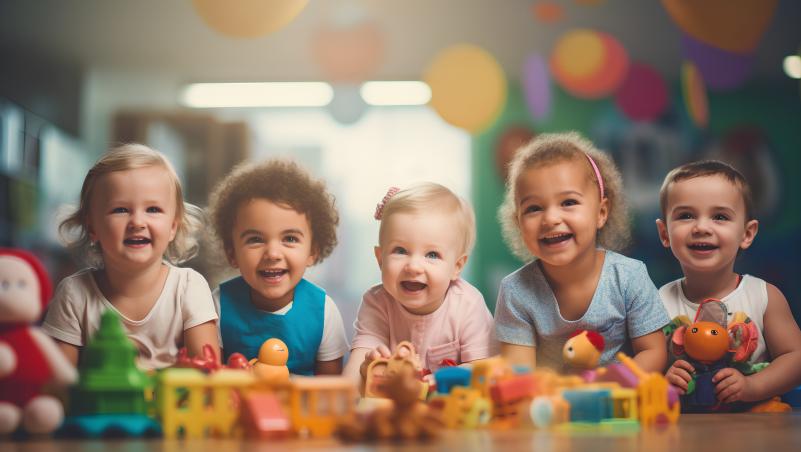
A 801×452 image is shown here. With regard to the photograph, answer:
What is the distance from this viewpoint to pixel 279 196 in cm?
136

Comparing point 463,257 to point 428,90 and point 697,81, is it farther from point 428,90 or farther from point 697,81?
point 697,81

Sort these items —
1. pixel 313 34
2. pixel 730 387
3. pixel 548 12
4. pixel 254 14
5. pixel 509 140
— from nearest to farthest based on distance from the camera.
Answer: pixel 730 387, pixel 254 14, pixel 548 12, pixel 313 34, pixel 509 140

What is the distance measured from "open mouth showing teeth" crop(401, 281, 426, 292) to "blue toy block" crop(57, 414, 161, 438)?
1.75ft

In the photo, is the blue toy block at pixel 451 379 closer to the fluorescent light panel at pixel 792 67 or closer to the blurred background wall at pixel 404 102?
the blurred background wall at pixel 404 102

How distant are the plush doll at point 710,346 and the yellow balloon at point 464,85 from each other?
2.50m

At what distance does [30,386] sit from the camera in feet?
2.99

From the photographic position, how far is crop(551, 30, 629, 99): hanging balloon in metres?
3.77

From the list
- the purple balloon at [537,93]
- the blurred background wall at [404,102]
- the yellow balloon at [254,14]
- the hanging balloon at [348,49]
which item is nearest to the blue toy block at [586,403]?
the yellow balloon at [254,14]

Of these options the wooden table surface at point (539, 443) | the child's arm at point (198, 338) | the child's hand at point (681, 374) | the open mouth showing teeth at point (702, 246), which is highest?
the open mouth showing teeth at point (702, 246)

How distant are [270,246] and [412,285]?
25cm

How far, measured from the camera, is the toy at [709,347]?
4.16 feet

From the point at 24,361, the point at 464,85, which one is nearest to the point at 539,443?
the point at 24,361

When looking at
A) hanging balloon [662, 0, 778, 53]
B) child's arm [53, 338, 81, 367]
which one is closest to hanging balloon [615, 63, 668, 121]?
hanging balloon [662, 0, 778, 53]

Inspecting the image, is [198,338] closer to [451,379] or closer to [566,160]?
[451,379]
